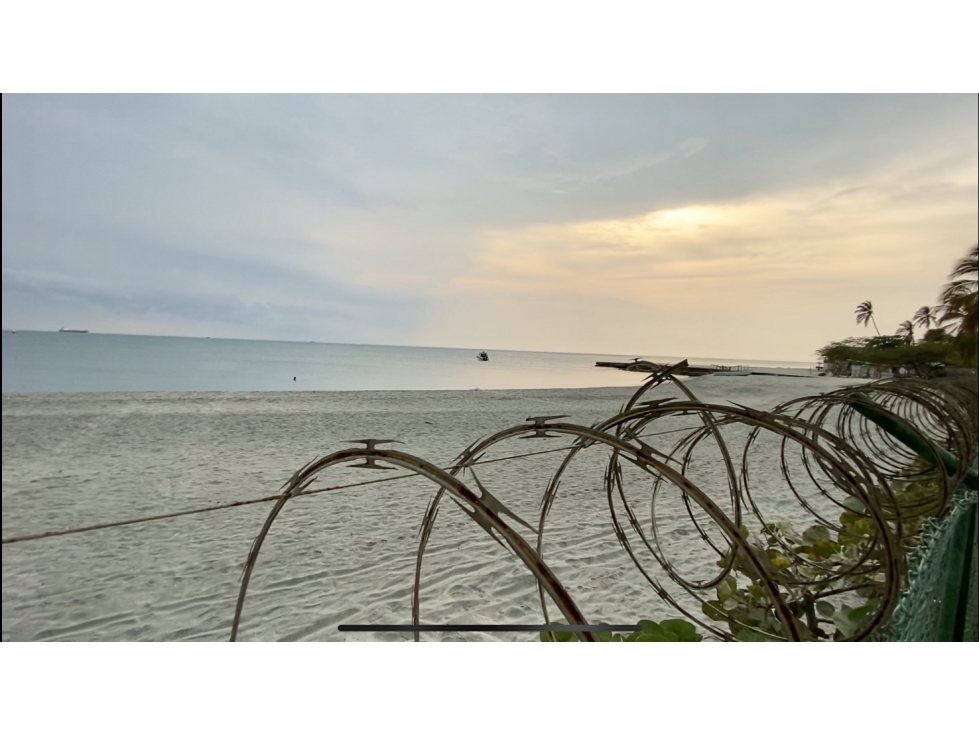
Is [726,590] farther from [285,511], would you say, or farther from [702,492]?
[285,511]

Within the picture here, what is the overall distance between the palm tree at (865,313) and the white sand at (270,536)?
1012 millimetres

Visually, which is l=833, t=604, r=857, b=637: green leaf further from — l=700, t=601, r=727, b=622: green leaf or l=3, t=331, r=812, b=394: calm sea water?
l=3, t=331, r=812, b=394: calm sea water

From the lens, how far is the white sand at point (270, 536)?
69.5 inches

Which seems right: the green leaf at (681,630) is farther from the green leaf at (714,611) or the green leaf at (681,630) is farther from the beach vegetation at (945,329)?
the beach vegetation at (945,329)

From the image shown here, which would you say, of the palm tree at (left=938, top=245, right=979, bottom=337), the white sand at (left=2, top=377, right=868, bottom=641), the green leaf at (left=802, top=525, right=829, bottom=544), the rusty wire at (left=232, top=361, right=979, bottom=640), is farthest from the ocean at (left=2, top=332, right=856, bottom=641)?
the palm tree at (left=938, top=245, right=979, bottom=337)

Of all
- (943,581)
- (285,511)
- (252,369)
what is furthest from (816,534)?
(252,369)

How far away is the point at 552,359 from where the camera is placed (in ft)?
24.1

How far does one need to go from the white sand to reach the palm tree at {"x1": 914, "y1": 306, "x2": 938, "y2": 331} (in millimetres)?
1056

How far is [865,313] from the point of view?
179 cm

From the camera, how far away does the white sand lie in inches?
69.5

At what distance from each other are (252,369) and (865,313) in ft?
27.1
